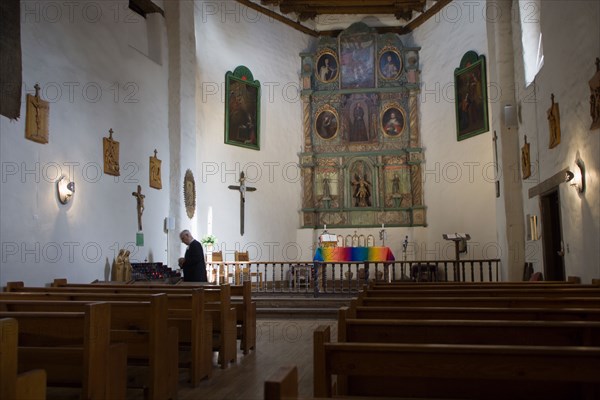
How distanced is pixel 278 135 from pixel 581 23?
11139mm

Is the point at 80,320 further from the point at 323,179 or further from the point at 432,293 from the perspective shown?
the point at 323,179

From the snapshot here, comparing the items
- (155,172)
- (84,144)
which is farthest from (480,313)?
(155,172)

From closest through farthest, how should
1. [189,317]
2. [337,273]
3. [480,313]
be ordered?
[480,313] < [189,317] < [337,273]

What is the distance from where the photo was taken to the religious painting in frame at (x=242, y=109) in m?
16.5

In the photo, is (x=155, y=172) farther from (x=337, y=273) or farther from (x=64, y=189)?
(x=337, y=273)

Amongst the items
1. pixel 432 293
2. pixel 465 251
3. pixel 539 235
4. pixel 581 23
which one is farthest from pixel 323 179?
pixel 432 293

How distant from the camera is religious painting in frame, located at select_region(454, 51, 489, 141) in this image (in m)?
15.5

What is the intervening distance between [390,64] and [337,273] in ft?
23.2

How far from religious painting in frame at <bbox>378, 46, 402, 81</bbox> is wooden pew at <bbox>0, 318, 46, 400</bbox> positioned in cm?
1753

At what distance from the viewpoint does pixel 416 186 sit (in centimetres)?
1792

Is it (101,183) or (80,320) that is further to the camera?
(101,183)

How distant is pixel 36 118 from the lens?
8172 mm

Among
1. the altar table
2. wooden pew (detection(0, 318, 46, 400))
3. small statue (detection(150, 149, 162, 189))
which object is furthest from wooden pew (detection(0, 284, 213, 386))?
the altar table

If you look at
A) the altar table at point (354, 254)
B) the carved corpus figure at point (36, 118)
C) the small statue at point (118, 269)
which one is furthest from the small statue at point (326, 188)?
the carved corpus figure at point (36, 118)
